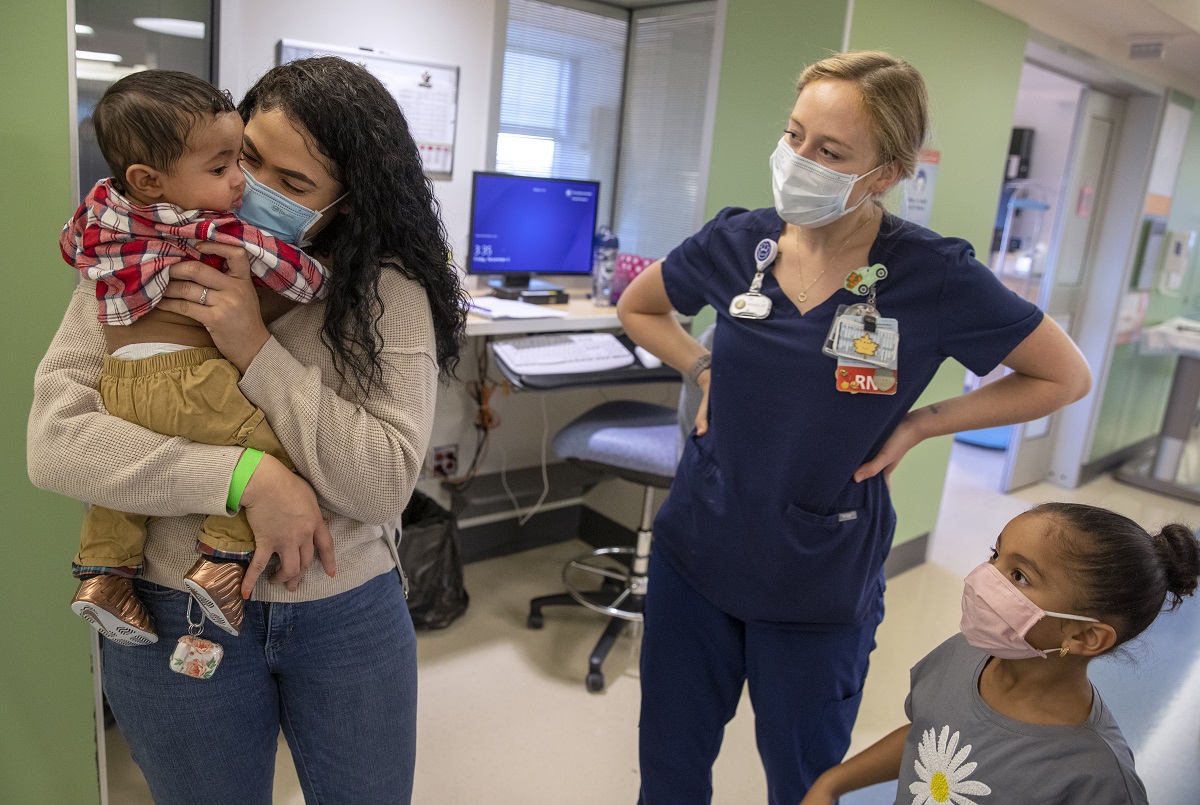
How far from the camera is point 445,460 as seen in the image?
3176 mm

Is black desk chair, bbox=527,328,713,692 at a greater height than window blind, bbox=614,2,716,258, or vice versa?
window blind, bbox=614,2,716,258

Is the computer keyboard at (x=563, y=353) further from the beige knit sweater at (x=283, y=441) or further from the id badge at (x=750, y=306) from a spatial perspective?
the beige knit sweater at (x=283, y=441)

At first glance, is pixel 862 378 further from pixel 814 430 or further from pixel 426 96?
pixel 426 96

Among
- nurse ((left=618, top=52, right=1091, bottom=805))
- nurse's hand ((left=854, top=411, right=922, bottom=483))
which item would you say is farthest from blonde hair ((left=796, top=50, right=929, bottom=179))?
nurse's hand ((left=854, top=411, right=922, bottom=483))

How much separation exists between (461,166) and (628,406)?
98 centimetres

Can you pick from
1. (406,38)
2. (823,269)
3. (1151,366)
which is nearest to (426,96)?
(406,38)

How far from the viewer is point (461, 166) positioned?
3.01 m

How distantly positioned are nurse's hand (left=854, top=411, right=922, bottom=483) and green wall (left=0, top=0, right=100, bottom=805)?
1.34 metres

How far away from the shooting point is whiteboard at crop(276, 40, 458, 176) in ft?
9.07

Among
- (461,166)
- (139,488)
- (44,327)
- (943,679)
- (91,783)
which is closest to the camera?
(139,488)

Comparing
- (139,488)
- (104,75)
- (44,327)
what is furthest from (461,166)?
(139,488)

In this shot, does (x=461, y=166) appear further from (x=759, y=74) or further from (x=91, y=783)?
(x=91, y=783)

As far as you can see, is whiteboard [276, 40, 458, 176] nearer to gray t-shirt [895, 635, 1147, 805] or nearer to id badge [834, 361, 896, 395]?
id badge [834, 361, 896, 395]

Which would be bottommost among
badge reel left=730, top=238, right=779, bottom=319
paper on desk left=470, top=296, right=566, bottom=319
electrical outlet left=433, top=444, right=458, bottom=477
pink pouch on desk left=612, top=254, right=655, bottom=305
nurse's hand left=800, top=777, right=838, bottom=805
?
electrical outlet left=433, top=444, right=458, bottom=477
